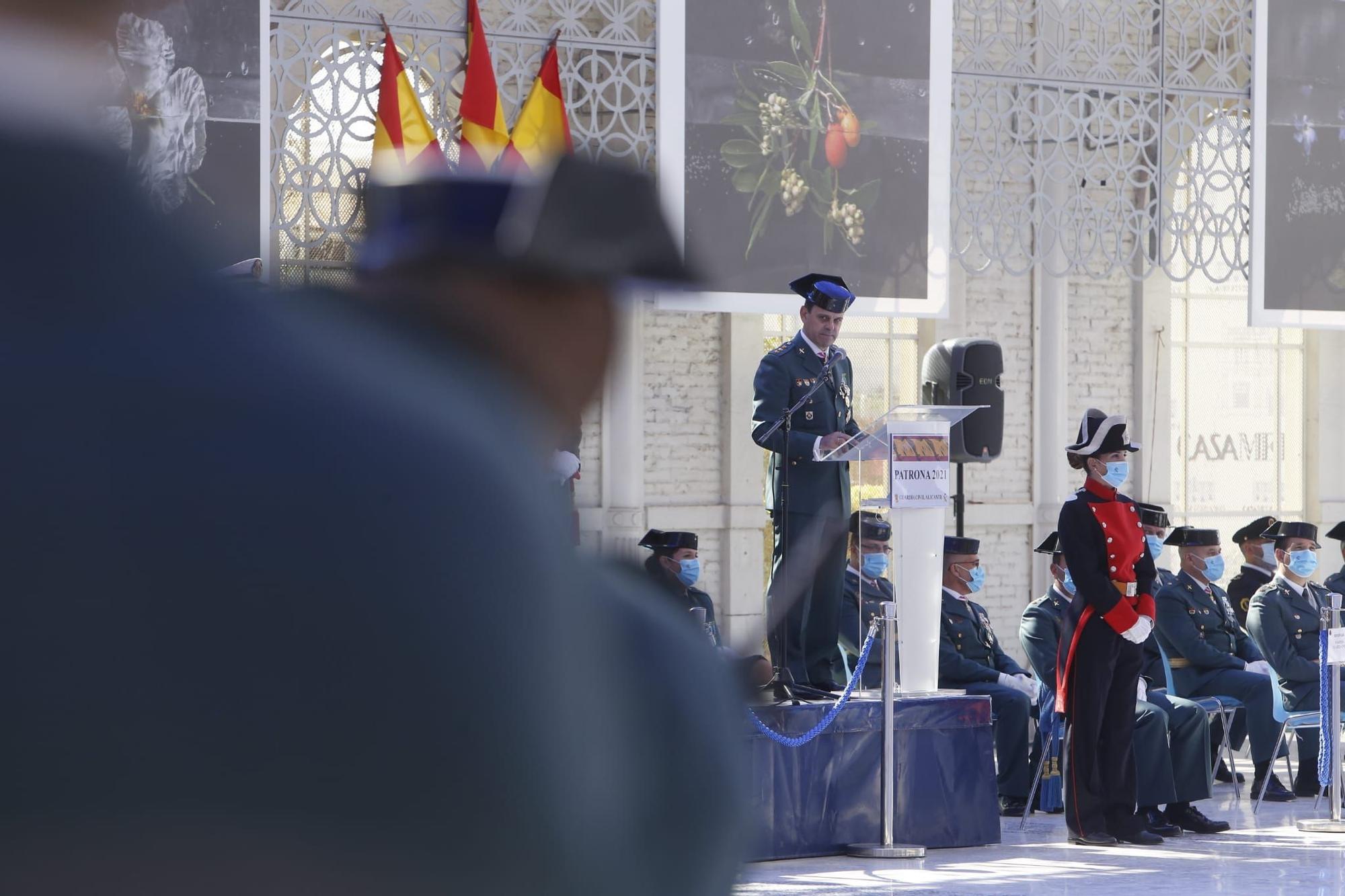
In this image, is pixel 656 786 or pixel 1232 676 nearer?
pixel 656 786

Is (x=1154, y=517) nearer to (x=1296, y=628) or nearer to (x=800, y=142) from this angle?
(x=1296, y=628)

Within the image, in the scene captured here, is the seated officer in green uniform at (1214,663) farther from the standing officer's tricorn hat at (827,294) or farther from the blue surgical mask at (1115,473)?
the standing officer's tricorn hat at (827,294)

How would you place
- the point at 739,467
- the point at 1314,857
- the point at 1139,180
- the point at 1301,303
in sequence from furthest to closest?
the point at 1139,180
the point at 739,467
the point at 1301,303
the point at 1314,857

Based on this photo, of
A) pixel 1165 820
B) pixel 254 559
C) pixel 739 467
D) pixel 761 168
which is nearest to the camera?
pixel 254 559

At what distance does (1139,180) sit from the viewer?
11.1m

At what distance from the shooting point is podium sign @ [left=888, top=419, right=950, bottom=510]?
614cm

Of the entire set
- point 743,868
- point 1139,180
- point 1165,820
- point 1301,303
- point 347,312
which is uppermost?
point 1139,180

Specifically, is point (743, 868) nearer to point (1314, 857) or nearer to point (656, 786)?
point (656, 786)

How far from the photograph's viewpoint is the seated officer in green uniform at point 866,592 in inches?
265

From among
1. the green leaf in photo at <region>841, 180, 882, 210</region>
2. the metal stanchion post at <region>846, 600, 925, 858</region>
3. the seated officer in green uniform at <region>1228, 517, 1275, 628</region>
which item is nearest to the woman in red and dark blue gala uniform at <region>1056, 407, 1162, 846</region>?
the metal stanchion post at <region>846, 600, 925, 858</region>

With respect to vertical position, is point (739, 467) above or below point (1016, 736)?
above

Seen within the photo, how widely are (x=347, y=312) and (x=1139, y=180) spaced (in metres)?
11.1

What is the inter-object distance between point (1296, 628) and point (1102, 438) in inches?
86.9

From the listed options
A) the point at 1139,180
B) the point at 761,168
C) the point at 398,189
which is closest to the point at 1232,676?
the point at 761,168
